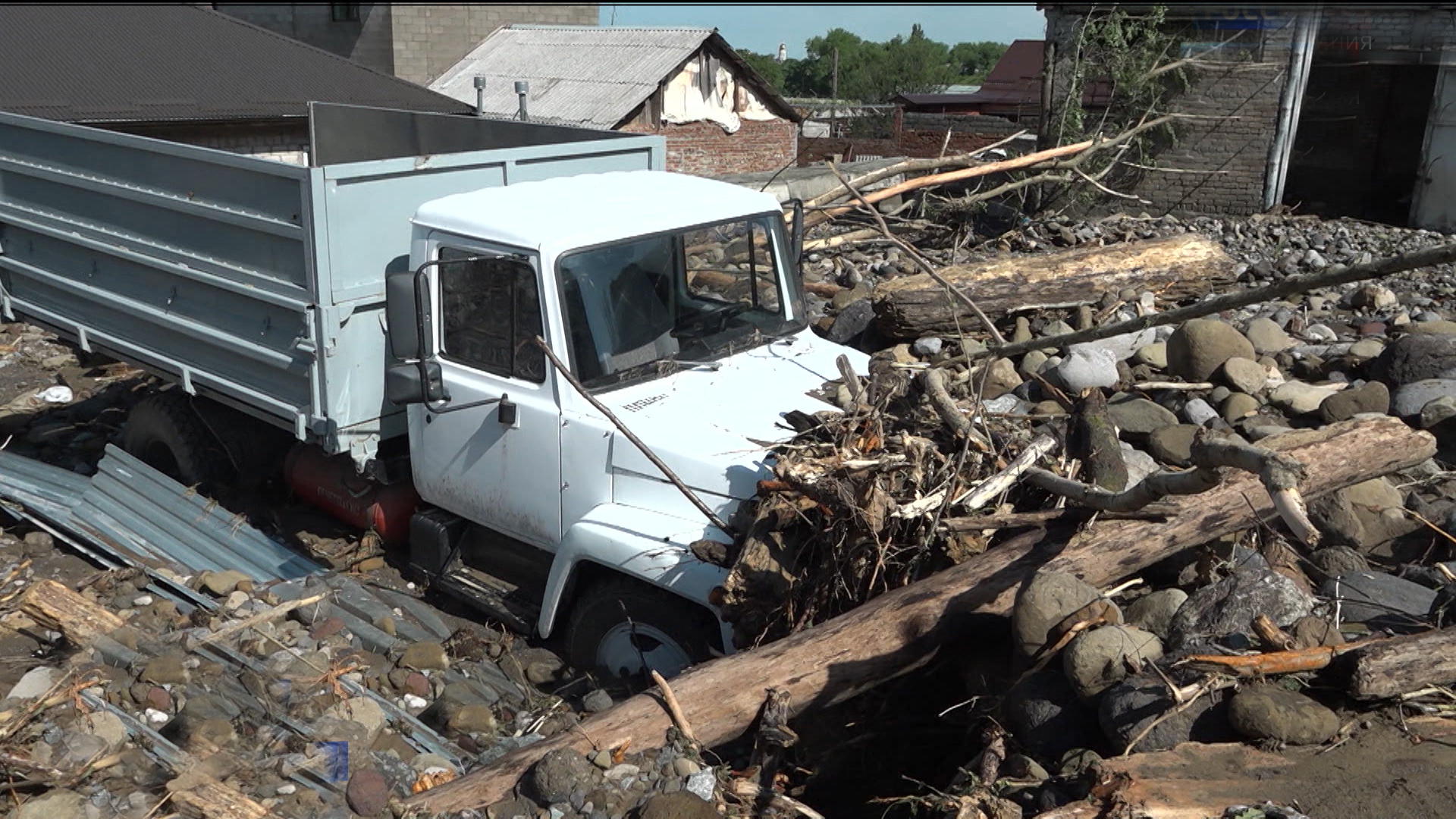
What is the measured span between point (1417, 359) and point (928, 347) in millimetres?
2526

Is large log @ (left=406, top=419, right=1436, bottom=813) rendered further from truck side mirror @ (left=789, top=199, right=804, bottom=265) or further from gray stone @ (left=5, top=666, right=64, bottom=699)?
truck side mirror @ (left=789, top=199, right=804, bottom=265)

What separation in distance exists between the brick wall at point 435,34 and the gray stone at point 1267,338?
22.4 meters

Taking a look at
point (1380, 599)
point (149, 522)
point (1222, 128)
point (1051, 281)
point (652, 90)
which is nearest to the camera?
point (1380, 599)

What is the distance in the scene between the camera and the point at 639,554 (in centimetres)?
462

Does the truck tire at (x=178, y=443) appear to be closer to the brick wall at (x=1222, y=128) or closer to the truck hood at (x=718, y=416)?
the truck hood at (x=718, y=416)

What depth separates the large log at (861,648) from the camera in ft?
13.1

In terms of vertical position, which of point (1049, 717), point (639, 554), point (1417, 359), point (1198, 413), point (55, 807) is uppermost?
point (1417, 359)

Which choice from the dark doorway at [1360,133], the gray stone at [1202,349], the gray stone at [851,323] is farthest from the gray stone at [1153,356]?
the dark doorway at [1360,133]

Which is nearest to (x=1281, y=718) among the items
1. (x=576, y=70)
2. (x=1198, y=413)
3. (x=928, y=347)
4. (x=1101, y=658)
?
(x=1101, y=658)

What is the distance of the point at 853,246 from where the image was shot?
1085 cm

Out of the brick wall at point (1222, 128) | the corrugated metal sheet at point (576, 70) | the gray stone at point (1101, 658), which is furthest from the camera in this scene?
the corrugated metal sheet at point (576, 70)

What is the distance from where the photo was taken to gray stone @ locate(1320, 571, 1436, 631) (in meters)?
4.01

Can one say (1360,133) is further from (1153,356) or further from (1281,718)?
(1281,718)

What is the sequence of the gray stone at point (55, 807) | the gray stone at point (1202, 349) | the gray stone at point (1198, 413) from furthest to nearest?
the gray stone at point (1202, 349), the gray stone at point (1198, 413), the gray stone at point (55, 807)
